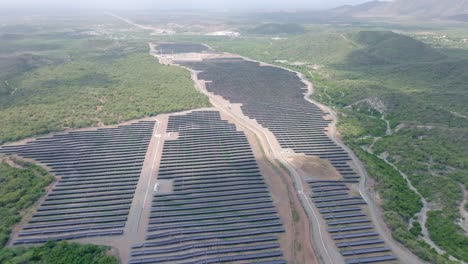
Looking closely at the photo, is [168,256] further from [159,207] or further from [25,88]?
[25,88]

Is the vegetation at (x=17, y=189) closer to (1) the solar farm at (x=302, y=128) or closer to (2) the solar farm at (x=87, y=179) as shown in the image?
(2) the solar farm at (x=87, y=179)

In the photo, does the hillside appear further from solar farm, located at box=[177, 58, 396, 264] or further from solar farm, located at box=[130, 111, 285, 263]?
solar farm, located at box=[130, 111, 285, 263]

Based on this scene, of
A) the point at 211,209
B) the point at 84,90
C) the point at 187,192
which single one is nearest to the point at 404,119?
the point at 211,209

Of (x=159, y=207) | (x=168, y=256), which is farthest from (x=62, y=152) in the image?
(x=168, y=256)

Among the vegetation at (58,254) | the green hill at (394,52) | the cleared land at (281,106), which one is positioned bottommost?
the vegetation at (58,254)

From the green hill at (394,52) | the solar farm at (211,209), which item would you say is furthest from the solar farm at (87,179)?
the green hill at (394,52)

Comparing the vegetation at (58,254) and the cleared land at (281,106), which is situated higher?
the cleared land at (281,106)

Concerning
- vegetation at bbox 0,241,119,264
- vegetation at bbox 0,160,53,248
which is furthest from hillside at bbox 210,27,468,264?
vegetation at bbox 0,160,53,248
